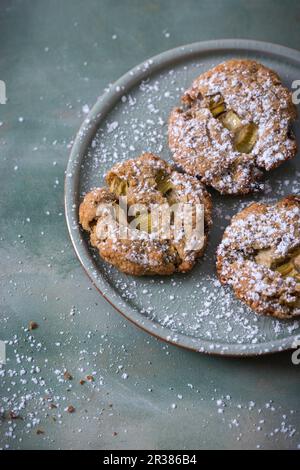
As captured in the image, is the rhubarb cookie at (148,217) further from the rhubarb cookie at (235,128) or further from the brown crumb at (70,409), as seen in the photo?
the brown crumb at (70,409)

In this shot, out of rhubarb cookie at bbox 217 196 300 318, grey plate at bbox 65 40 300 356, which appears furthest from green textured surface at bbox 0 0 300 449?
rhubarb cookie at bbox 217 196 300 318

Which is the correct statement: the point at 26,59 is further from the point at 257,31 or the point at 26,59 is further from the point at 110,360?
the point at 110,360

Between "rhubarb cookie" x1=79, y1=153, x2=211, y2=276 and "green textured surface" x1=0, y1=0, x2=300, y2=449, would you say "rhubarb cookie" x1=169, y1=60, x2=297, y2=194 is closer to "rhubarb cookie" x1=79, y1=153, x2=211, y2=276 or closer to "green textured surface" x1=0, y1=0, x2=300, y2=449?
"rhubarb cookie" x1=79, y1=153, x2=211, y2=276

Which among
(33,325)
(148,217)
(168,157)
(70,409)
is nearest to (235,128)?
(168,157)

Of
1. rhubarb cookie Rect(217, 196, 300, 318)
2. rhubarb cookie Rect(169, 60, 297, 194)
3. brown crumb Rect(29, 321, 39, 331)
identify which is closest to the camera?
rhubarb cookie Rect(217, 196, 300, 318)

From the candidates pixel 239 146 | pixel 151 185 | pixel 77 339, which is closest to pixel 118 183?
pixel 151 185

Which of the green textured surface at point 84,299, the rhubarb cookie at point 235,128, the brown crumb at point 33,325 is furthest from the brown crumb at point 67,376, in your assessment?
the rhubarb cookie at point 235,128
